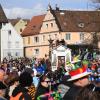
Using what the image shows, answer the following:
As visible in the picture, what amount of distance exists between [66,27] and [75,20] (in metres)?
1.96

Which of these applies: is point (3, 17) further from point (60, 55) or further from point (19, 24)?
point (60, 55)

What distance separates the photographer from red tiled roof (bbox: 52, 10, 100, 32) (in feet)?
297

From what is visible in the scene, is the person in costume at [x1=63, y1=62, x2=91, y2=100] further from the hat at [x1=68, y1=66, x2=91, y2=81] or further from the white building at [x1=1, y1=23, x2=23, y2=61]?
the white building at [x1=1, y1=23, x2=23, y2=61]

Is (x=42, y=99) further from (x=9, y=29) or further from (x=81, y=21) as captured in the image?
(x=9, y=29)

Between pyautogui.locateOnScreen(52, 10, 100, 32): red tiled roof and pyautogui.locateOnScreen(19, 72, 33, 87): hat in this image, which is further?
pyautogui.locateOnScreen(52, 10, 100, 32): red tiled roof

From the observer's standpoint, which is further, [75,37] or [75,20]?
[75,37]

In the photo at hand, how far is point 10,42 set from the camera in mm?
103000

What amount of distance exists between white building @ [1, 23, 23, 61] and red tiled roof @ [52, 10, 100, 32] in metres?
13.1

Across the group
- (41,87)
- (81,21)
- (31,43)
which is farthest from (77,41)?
(41,87)

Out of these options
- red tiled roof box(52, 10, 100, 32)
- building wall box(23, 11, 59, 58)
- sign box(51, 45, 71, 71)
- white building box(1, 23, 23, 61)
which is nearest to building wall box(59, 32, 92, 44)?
red tiled roof box(52, 10, 100, 32)

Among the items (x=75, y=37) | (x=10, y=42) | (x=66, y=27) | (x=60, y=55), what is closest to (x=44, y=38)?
(x=75, y=37)

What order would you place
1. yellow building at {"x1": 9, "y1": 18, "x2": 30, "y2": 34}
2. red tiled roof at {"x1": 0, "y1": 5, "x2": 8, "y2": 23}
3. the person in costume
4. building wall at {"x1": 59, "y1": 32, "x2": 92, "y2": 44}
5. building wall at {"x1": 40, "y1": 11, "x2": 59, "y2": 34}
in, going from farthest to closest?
yellow building at {"x1": 9, "y1": 18, "x2": 30, "y2": 34}
red tiled roof at {"x1": 0, "y1": 5, "x2": 8, "y2": 23}
building wall at {"x1": 59, "y1": 32, "x2": 92, "y2": 44}
building wall at {"x1": 40, "y1": 11, "x2": 59, "y2": 34}
the person in costume

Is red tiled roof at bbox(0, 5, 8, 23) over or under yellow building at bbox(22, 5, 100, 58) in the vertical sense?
over

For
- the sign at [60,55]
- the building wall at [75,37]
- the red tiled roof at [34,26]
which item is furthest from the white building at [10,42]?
the sign at [60,55]
